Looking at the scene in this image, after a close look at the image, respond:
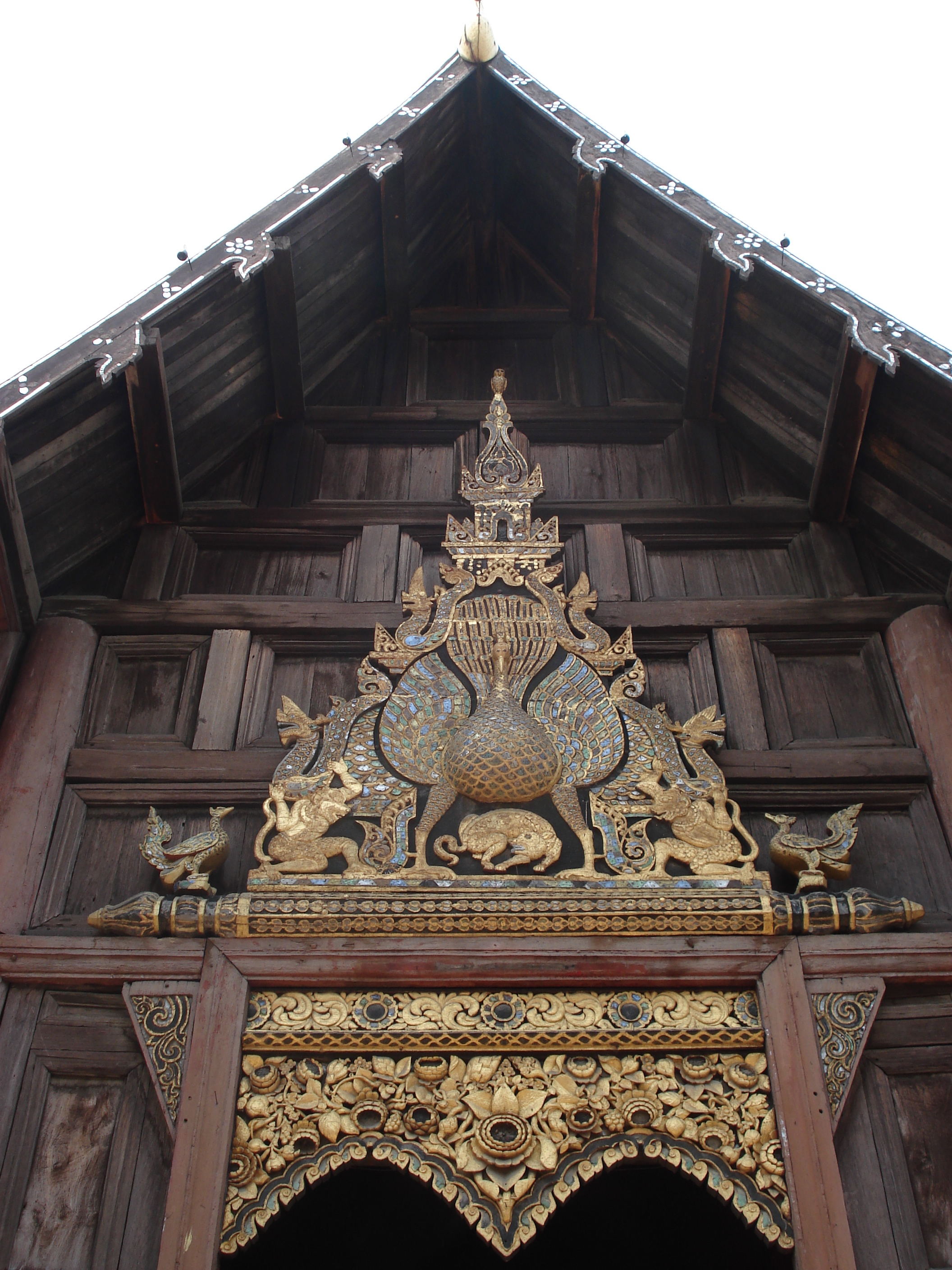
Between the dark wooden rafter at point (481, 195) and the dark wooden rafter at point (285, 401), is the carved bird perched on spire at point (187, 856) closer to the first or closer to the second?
the dark wooden rafter at point (285, 401)

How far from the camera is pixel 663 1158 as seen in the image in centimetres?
329

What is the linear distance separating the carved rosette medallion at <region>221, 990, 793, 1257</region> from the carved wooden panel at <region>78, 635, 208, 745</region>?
143 centimetres

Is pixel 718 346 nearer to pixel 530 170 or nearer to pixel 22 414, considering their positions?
pixel 530 170

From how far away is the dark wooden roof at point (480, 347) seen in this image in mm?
4664

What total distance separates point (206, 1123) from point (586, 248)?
16.2 ft

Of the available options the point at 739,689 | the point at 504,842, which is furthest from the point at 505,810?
the point at 739,689

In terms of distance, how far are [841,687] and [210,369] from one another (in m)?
3.36

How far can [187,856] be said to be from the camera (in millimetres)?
3814

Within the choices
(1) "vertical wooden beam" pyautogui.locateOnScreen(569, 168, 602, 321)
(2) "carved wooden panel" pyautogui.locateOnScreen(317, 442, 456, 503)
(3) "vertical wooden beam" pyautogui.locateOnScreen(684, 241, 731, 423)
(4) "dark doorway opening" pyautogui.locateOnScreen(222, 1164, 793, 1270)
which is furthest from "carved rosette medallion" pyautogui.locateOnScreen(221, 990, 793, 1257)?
(1) "vertical wooden beam" pyautogui.locateOnScreen(569, 168, 602, 321)

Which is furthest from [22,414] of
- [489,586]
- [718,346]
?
[718,346]

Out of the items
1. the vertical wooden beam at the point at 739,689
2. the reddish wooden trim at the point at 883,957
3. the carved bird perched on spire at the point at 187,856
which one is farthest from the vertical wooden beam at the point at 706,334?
the carved bird perched on spire at the point at 187,856

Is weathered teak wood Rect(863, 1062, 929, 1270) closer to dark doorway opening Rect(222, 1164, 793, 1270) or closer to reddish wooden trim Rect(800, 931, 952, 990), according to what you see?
reddish wooden trim Rect(800, 931, 952, 990)

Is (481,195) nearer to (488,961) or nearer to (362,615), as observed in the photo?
(362,615)

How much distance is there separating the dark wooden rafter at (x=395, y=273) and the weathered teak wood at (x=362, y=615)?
1.76m
